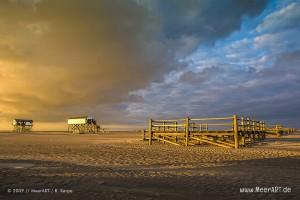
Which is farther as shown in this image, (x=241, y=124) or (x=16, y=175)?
(x=241, y=124)

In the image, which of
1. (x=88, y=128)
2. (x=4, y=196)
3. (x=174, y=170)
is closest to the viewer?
(x=4, y=196)

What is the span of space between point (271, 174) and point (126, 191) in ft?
15.9

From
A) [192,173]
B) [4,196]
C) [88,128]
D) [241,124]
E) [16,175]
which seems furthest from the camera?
[88,128]

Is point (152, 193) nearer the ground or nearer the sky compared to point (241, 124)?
nearer the ground

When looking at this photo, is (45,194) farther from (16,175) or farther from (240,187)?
(240,187)

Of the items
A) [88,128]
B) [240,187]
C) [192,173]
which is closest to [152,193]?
[240,187]

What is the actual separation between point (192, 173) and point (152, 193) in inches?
117

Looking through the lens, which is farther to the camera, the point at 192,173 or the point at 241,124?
the point at 241,124

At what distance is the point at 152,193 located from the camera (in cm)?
611

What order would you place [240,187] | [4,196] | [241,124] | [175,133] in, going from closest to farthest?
[4,196], [240,187], [241,124], [175,133]

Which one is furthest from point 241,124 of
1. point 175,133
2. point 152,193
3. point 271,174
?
point 152,193

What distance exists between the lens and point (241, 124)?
21469 millimetres

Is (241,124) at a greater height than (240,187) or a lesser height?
greater

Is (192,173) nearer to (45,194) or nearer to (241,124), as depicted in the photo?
(45,194)
